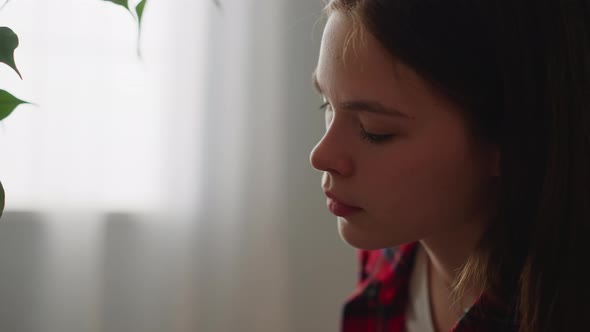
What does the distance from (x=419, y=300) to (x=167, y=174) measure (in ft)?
1.81

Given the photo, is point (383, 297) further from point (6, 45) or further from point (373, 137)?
point (6, 45)

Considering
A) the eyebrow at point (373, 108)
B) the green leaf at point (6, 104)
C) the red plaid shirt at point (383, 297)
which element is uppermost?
the eyebrow at point (373, 108)

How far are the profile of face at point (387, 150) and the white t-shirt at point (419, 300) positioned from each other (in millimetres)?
230

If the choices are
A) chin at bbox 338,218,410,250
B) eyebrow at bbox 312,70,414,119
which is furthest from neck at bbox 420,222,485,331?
eyebrow at bbox 312,70,414,119

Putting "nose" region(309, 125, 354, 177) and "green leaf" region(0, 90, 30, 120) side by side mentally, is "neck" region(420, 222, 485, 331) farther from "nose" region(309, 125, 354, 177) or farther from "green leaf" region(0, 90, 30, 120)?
"green leaf" region(0, 90, 30, 120)

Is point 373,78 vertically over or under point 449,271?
over

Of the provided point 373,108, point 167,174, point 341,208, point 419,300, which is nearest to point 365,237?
point 341,208

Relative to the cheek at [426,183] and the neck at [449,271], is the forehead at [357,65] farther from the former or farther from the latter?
the neck at [449,271]

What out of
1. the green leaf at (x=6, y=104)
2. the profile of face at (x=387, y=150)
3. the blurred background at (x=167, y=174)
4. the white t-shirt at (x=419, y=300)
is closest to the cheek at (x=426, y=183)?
the profile of face at (x=387, y=150)

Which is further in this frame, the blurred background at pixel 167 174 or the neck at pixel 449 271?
the blurred background at pixel 167 174

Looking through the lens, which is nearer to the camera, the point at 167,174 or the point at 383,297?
the point at 383,297

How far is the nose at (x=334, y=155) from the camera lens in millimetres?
602

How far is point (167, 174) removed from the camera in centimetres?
108

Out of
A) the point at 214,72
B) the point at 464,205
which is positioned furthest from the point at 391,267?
the point at 214,72
